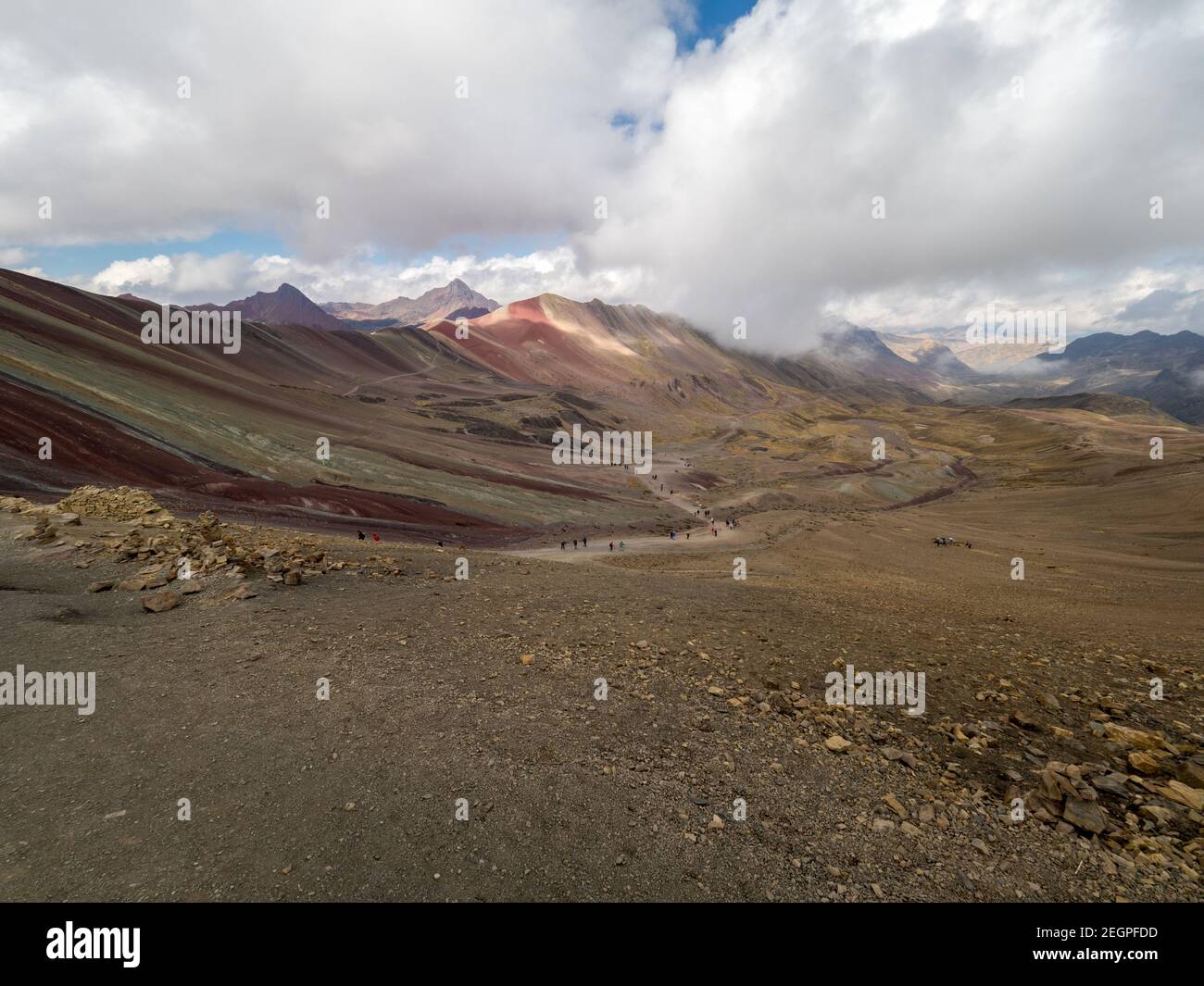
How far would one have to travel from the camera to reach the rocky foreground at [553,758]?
5.75 metres

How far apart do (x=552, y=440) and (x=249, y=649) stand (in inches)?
3938

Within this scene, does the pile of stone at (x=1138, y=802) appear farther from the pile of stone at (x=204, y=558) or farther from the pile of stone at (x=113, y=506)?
the pile of stone at (x=113, y=506)

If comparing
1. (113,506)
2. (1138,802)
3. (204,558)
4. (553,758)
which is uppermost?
(113,506)

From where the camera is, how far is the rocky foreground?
5.75 metres

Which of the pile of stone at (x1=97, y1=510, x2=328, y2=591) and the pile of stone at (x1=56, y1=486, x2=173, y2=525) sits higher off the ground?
the pile of stone at (x1=56, y1=486, x2=173, y2=525)

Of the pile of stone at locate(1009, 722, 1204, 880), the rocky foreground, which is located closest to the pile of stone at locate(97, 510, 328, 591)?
the rocky foreground

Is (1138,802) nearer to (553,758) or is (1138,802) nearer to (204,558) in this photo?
(553,758)

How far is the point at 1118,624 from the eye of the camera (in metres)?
16.7

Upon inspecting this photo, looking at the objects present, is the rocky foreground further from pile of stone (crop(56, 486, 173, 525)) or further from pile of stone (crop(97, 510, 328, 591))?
pile of stone (crop(56, 486, 173, 525))

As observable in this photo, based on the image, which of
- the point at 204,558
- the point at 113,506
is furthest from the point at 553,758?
the point at 113,506

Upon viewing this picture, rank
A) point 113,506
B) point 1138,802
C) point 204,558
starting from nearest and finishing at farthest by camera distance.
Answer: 1. point 1138,802
2. point 204,558
3. point 113,506

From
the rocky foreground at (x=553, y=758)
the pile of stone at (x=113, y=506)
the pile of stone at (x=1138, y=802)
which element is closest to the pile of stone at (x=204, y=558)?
the rocky foreground at (x=553, y=758)

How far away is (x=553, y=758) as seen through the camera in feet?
25.5

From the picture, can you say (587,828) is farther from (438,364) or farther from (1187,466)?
(438,364)
